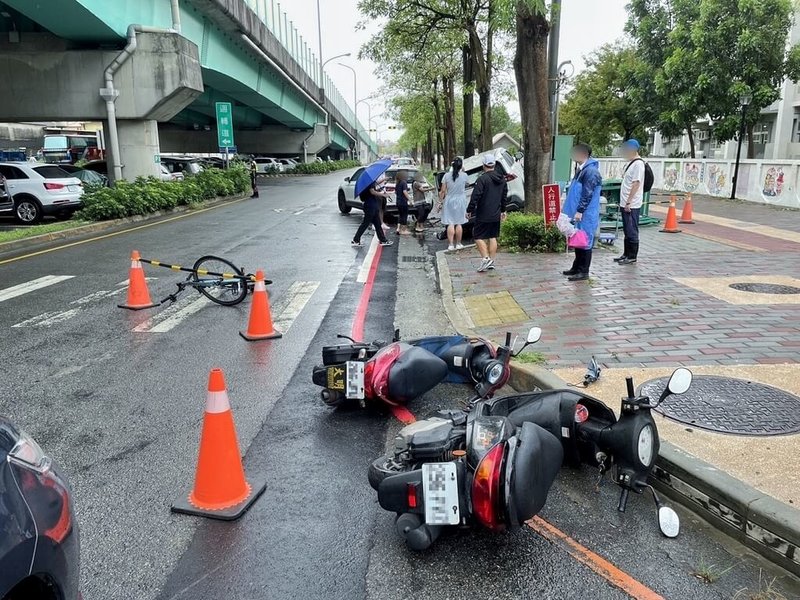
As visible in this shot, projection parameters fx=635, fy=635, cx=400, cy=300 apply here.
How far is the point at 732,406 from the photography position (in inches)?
175

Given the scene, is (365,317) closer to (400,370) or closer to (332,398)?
(332,398)

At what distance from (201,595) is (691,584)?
2.18 m

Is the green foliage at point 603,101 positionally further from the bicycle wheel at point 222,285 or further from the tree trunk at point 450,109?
the bicycle wheel at point 222,285

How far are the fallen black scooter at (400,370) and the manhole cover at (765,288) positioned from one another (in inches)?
185

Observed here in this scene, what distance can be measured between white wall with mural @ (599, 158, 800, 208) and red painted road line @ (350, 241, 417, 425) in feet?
48.9

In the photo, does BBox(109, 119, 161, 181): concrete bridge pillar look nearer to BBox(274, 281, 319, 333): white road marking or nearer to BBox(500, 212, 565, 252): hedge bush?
BBox(274, 281, 319, 333): white road marking

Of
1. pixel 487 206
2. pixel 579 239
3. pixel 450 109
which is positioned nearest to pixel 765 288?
pixel 579 239

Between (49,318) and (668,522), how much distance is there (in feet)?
23.7

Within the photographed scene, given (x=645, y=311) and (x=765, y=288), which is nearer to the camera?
(x=645, y=311)

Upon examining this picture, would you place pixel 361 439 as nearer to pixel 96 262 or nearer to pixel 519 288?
pixel 519 288

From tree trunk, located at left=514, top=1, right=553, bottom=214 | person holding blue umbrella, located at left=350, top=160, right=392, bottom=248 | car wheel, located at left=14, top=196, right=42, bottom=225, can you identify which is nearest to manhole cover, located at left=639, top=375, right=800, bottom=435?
tree trunk, located at left=514, top=1, right=553, bottom=214

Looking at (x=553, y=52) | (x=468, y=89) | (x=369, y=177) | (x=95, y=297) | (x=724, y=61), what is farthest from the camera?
(x=724, y=61)

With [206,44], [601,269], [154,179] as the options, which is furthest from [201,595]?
[206,44]

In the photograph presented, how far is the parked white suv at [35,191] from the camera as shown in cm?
Result: 1753
